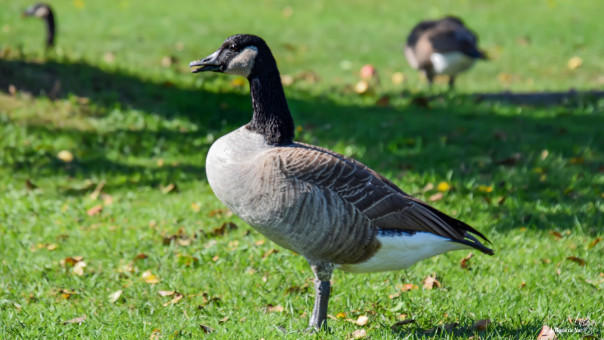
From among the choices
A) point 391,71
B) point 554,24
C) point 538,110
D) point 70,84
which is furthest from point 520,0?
point 70,84

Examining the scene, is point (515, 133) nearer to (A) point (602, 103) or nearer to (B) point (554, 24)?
(A) point (602, 103)

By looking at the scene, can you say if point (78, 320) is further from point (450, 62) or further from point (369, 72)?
point (450, 62)

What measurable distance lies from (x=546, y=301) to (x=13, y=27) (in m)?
11.6

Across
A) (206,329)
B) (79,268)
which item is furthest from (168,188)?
(206,329)

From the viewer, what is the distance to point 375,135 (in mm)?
8508

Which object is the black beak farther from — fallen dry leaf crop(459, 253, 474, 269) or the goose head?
fallen dry leaf crop(459, 253, 474, 269)

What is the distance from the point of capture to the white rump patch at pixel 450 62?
420 inches

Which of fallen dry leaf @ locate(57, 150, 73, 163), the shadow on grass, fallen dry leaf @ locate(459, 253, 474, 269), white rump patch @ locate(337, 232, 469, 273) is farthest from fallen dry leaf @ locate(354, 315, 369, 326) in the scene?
fallen dry leaf @ locate(57, 150, 73, 163)

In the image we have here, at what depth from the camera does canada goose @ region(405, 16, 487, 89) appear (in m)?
10.6

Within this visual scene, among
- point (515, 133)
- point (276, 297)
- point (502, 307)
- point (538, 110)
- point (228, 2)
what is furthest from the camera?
point (228, 2)

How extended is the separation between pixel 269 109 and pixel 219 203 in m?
2.60

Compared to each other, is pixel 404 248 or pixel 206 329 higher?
pixel 404 248

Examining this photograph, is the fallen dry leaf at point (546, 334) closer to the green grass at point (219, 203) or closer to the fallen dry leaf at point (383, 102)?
the green grass at point (219, 203)

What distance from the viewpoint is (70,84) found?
9.58m
